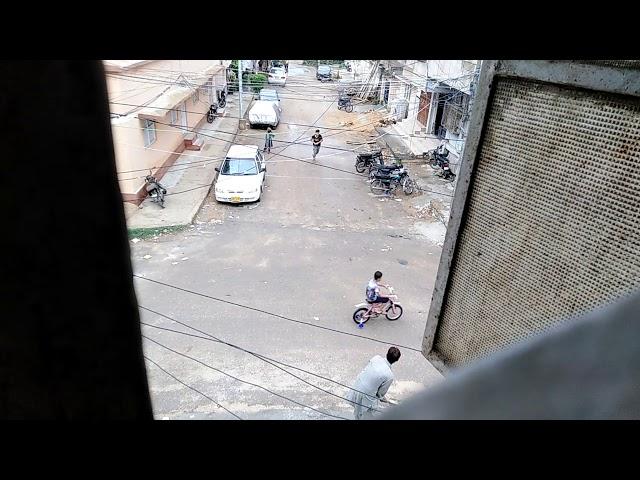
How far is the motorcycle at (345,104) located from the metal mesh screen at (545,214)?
20.9 m

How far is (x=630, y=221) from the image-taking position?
1.89m

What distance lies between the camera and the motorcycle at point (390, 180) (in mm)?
12664

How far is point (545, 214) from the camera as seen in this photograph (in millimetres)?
2248

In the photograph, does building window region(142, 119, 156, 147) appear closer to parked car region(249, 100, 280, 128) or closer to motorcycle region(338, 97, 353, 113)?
parked car region(249, 100, 280, 128)

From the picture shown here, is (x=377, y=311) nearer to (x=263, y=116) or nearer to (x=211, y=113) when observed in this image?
(x=263, y=116)

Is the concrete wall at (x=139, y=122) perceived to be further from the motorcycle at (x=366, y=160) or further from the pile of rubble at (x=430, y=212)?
the pile of rubble at (x=430, y=212)

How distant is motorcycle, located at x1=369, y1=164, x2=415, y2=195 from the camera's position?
41.5 ft

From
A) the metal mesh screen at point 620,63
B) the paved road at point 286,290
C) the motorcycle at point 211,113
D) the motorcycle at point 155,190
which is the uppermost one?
the metal mesh screen at point 620,63

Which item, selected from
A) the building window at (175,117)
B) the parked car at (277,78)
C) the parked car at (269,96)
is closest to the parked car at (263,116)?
the parked car at (269,96)

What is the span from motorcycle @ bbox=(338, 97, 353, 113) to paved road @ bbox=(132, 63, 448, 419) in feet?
32.7

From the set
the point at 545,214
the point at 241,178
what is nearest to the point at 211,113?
the point at 241,178

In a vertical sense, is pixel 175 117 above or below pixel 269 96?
above

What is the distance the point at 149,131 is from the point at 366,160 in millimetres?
6481
